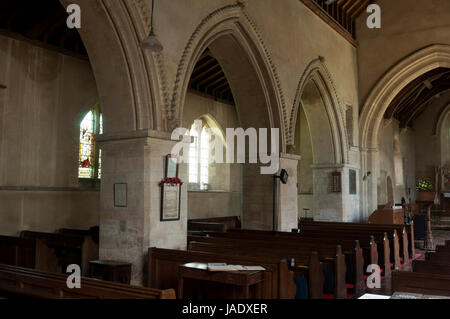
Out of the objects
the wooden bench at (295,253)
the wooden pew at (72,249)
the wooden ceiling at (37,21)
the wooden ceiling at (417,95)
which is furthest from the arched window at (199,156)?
the wooden ceiling at (417,95)

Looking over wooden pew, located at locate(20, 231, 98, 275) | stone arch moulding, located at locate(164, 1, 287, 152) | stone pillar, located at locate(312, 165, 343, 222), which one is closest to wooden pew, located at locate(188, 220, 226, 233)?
stone arch moulding, located at locate(164, 1, 287, 152)

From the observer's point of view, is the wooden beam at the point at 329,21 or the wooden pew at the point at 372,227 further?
the wooden beam at the point at 329,21

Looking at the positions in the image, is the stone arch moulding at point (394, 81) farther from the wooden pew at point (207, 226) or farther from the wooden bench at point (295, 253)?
the wooden bench at point (295, 253)

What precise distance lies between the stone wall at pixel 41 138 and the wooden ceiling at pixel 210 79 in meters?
3.34

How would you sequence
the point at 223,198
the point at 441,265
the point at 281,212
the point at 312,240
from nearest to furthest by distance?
the point at 441,265 < the point at 312,240 < the point at 281,212 < the point at 223,198

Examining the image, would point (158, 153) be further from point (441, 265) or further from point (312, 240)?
point (441, 265)

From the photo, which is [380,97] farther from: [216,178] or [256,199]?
[256,199]

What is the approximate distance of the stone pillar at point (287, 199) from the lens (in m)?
8.54

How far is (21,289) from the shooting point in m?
3.32

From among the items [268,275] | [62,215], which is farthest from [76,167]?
[268,275]

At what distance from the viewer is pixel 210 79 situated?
12688 mm

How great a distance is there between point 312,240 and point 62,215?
505 cm

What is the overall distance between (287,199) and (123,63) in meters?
4.60

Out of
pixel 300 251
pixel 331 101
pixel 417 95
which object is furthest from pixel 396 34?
pixel 300 251
